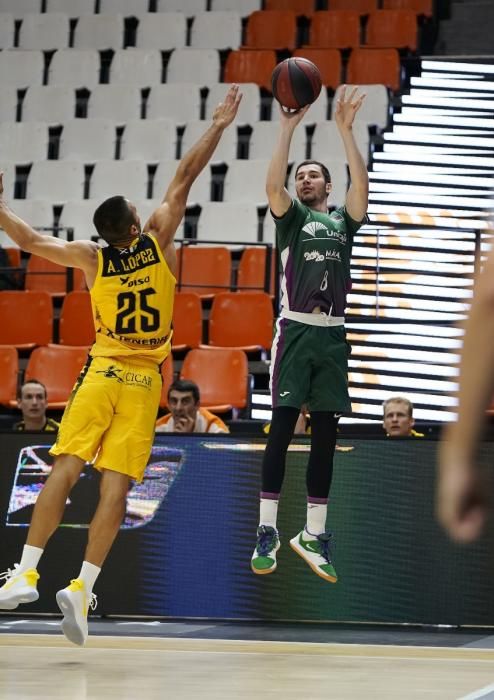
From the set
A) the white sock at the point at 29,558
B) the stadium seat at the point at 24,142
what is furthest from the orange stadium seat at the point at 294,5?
the white sock at the point at 29,558

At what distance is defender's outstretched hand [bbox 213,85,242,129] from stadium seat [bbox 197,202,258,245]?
21.9 ft

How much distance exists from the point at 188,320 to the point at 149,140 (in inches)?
150

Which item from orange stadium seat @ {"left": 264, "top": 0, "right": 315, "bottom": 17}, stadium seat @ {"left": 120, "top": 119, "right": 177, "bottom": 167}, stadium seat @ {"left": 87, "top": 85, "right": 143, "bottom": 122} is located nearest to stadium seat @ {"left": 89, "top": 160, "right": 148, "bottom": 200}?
stadium seat @ {"left": 120, "top": 119, "right": 177, "bottom": 167}

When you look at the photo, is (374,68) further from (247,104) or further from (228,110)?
(228,110)

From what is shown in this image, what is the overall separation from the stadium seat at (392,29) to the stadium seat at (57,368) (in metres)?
6.95

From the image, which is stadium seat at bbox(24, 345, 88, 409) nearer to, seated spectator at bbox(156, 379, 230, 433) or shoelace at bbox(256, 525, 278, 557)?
seated spectator at bbox(156, 379, 230, 433)

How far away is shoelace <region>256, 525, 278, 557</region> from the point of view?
5.72 meters

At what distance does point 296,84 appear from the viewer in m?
5.72

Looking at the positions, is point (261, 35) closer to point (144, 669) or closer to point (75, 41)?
point (75, 41)

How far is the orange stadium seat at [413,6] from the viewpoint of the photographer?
15.5 meters

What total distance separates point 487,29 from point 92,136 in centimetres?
597

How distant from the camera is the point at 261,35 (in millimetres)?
15555

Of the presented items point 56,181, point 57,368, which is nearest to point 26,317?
point 57,368

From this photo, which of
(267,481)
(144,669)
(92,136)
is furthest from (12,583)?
(92,136)
